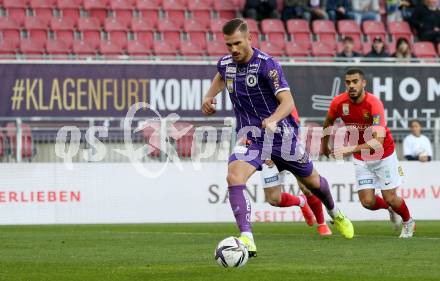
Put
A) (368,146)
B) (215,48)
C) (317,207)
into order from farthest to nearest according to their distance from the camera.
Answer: (215,48)
(317,207)
(368,146)

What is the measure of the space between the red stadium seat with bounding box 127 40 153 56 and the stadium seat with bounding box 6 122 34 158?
3.62 meters

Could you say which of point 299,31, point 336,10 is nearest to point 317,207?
point 299,31

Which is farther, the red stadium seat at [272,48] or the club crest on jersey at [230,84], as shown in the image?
the red stadium seat at [272,48]

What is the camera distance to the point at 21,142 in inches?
780

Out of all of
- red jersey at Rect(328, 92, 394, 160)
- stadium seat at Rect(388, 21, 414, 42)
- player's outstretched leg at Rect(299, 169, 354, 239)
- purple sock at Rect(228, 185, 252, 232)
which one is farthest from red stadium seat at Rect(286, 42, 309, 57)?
purple sock at Rect(228, 185, 252, 232)

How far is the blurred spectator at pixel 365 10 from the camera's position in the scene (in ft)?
84.3

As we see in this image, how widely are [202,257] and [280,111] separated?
180 cm

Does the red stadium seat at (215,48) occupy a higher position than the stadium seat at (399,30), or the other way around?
the stadium seat at (399,30)

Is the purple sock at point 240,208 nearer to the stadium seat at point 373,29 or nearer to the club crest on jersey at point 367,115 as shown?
the club crest on jersey at point 367,115

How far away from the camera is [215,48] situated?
23.3 meters

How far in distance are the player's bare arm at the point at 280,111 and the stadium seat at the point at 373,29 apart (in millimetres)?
14814

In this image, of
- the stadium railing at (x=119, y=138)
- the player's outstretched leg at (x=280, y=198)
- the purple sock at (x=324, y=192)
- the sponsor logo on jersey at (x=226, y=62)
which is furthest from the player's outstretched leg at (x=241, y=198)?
the stadium railing at (x=119, y=138)

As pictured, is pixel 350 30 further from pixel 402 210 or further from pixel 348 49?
pixel 402 210

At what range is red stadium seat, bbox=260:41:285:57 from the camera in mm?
23109
